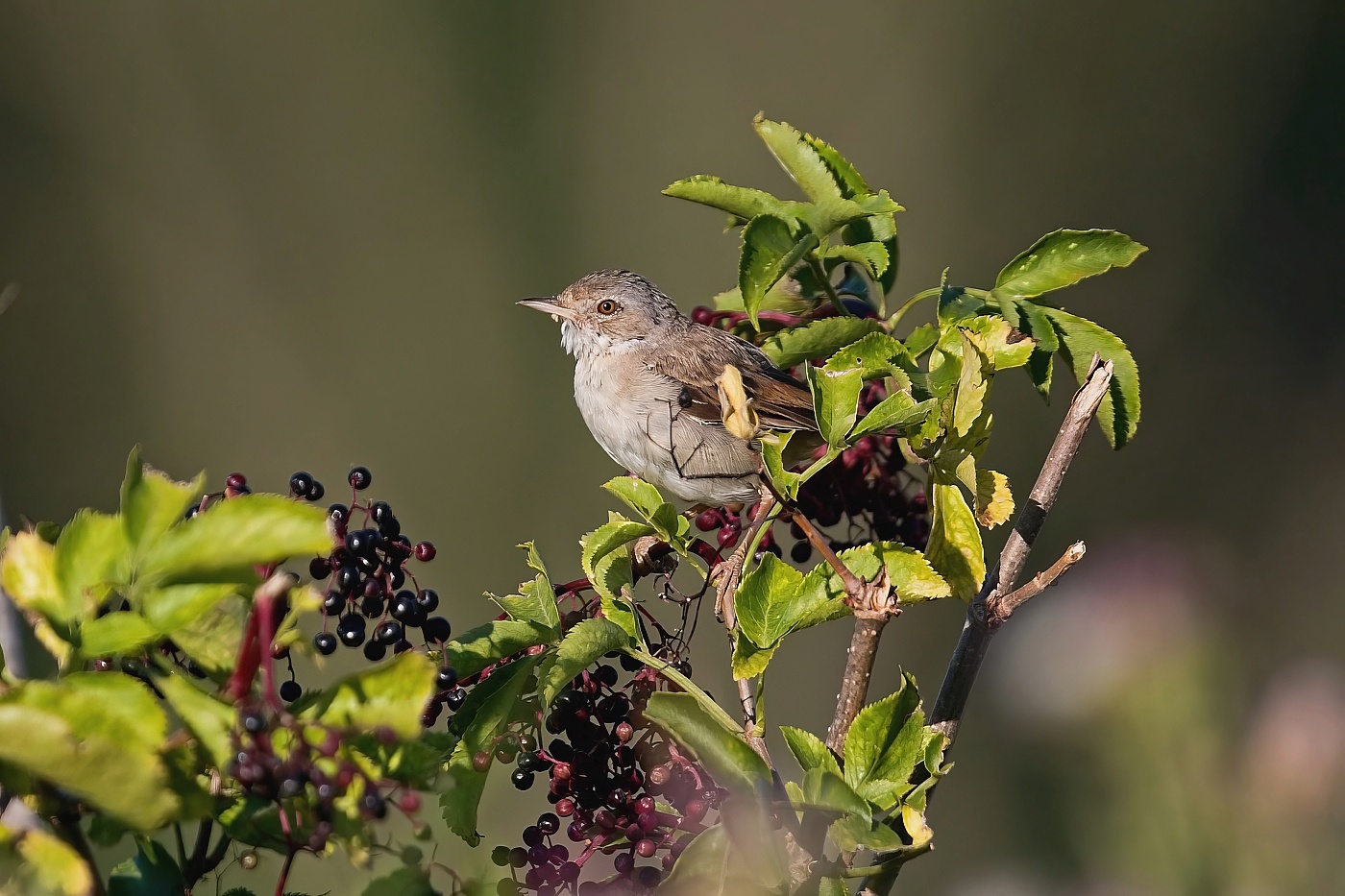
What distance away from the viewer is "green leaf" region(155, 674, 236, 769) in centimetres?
110

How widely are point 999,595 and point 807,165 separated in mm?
899

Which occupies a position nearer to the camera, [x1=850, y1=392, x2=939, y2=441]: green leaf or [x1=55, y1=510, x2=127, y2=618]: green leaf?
[x1=55, y1=510, x2=127, y2=618]: green leaf

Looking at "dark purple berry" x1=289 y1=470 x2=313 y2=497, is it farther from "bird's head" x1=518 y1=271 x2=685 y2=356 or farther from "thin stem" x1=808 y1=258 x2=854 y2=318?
"bird's head" x1=518 y1=271 x2=685 y2=356

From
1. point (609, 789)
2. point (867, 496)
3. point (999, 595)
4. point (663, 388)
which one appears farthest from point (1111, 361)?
point (663, 388)

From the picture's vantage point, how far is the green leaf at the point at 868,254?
6.56 feet

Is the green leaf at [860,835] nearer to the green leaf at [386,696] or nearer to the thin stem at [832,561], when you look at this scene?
the thin stem at [832,561]

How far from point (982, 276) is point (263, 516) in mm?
7820

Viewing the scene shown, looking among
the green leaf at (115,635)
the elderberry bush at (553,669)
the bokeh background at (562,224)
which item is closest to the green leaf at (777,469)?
the elderberry bush at (553,669)

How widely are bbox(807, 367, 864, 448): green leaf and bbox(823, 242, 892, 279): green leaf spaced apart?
521 mm

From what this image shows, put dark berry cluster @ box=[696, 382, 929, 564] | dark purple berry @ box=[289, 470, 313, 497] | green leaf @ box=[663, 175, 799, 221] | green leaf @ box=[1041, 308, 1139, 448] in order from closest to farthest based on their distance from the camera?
dark purple berry @ box=[289, 470, 313, 497] < green leaf @ box=[1041, 308, 1139, 448] < green leaf @ box=[663, 175, 799, 221] < dark berry cluster @ box=[696, 382, 929, 564]

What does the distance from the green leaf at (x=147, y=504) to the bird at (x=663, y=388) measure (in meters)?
1.87

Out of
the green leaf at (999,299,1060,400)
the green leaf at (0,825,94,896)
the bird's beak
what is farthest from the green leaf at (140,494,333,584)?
the bird's beak

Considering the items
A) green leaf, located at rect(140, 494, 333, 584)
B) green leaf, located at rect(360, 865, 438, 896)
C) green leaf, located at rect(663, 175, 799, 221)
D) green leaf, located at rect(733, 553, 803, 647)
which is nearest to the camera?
green leaf, located at rect(140, 494, 333, 584)

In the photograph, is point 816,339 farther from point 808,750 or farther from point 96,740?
point 96,740
